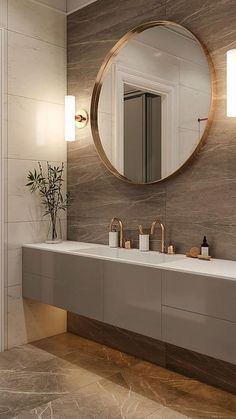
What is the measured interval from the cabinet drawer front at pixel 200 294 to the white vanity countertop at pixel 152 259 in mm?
31

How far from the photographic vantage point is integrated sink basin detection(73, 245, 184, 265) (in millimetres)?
2412

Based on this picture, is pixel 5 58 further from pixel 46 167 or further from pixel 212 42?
pixel 212 42

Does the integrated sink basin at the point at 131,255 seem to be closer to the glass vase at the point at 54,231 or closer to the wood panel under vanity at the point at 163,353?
the glass vase at the point at 54,231

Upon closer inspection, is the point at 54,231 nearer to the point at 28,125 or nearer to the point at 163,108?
the point at 28,125

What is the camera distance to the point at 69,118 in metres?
3.03

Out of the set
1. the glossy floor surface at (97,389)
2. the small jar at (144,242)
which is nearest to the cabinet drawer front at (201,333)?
the glossy floor surface at (97,389)

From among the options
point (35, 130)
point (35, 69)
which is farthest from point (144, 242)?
point (35, 69)

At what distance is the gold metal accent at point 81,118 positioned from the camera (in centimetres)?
302

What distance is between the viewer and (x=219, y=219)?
89.0 inches

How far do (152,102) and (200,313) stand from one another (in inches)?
53.4

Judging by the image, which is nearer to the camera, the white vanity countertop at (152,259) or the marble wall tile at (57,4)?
the white vanity countertop at (152,259)

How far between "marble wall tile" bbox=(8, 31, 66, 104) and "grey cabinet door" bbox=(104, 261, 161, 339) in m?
1.47

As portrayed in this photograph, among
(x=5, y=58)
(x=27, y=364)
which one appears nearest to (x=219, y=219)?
(x=27, y=364)

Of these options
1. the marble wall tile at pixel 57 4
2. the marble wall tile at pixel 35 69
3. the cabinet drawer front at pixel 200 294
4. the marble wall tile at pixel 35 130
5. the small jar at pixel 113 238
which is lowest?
the cabinet drawer front at pixel 200 294
